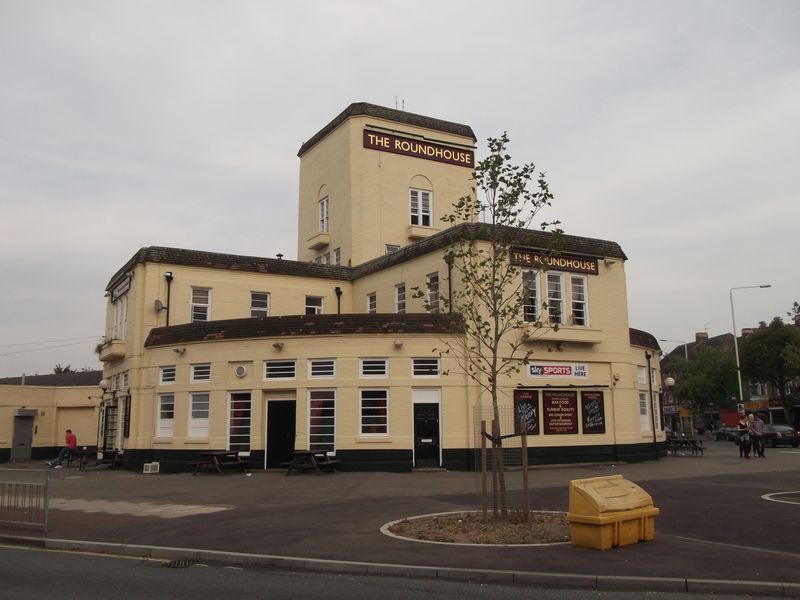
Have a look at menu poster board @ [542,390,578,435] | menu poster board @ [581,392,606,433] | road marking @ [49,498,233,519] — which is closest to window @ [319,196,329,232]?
menu poster board @ [542,390,578,435]

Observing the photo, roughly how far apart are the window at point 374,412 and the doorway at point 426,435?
1009 mm

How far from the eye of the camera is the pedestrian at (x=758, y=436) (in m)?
29.2

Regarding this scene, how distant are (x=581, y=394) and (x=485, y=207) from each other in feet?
50.8

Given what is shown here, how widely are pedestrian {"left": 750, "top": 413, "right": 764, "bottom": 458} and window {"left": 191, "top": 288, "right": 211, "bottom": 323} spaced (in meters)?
23.0

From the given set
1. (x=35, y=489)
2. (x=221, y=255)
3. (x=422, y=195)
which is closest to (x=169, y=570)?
(x=35, y=489)

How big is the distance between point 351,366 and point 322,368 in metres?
1.08

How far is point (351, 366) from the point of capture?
2383cm

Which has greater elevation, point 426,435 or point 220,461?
point 426,435

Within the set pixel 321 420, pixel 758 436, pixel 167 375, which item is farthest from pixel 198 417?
pixel 758 436

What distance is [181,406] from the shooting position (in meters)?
A: 25.6

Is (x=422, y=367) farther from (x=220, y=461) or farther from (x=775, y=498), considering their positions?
(x=775, y=498)

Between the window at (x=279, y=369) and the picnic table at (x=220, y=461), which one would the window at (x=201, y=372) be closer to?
the window at (x=279, y=369)

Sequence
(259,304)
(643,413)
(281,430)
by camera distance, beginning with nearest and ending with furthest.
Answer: (281,430) < (643,413) < (259,304)

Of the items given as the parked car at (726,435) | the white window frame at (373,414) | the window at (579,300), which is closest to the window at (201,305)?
the white window frame at (373,414)
